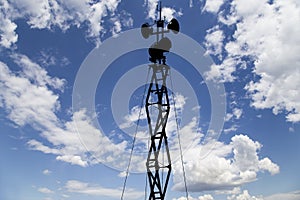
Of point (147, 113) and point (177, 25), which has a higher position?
point (177, 25)

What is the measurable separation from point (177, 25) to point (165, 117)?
8613mm

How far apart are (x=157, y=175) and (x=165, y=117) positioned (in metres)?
5.23

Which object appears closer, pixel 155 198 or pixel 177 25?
pixel 155 198

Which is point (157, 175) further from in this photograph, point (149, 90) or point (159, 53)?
point (159, 53)

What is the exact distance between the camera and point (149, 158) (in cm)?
3278

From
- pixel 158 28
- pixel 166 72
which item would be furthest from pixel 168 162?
pixel 158 28

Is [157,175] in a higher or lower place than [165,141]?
lower

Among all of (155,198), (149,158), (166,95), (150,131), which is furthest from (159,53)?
(155,198)

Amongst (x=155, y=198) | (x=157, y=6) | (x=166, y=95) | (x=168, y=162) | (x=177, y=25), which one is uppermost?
(x=157, y=6)

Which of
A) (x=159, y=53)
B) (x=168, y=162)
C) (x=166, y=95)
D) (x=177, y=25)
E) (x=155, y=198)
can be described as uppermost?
(x=177, y=25)

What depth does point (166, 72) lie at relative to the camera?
3431cm

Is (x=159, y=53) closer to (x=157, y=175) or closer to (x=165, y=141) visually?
(x=165, y=141)

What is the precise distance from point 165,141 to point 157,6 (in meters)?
12.8

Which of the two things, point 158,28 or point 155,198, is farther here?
point 158,28
